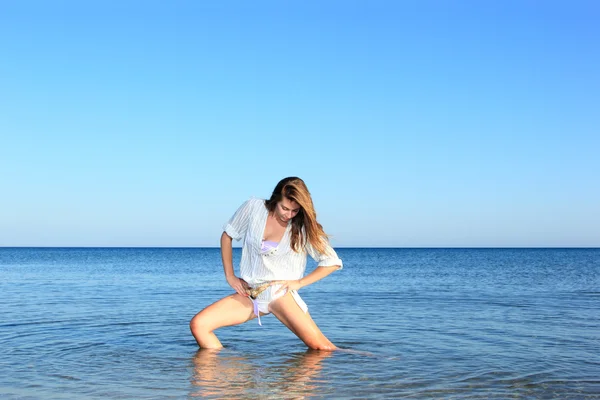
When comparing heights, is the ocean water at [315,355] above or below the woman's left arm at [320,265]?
below

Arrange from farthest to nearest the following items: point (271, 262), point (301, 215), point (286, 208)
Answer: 1. point (271, 262)
2. point (301, 215)
3. point (286, 208)

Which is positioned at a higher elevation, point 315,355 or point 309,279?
point 309,279

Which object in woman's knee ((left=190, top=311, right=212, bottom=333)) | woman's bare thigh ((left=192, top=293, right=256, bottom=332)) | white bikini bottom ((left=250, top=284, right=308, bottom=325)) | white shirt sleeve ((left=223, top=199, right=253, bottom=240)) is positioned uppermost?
white shirt sleeve ((left=223, top=199, right=253, bottom=240))

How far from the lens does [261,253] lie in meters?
7.78

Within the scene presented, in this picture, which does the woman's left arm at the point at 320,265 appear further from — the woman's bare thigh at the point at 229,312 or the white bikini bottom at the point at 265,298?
the woman's bare thigh at the point at 229,312

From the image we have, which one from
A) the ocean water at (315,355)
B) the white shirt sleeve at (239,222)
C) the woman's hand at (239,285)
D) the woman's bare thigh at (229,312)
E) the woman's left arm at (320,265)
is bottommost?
the ocean water at (315,355)

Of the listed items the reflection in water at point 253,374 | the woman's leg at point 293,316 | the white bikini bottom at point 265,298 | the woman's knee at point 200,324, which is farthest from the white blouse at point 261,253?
the reflection in water at point 253,374

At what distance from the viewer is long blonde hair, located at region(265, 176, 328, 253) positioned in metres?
7.16

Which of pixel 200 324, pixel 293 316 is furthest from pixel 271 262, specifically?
pixel 200 324

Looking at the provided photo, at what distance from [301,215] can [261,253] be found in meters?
0.69

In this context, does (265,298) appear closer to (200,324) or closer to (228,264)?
(228,264)

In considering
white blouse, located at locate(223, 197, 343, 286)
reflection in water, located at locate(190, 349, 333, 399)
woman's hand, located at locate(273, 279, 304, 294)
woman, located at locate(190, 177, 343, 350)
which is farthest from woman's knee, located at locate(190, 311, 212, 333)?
woman's hand, located at locate(273, 279, 304, 294)

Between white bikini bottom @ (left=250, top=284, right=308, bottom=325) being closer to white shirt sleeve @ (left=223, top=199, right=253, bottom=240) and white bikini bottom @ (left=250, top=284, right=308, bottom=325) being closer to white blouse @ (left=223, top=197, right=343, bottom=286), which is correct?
white blouse @ (left=223, top=197, right=343, bottom=286)

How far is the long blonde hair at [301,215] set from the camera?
7160mm
